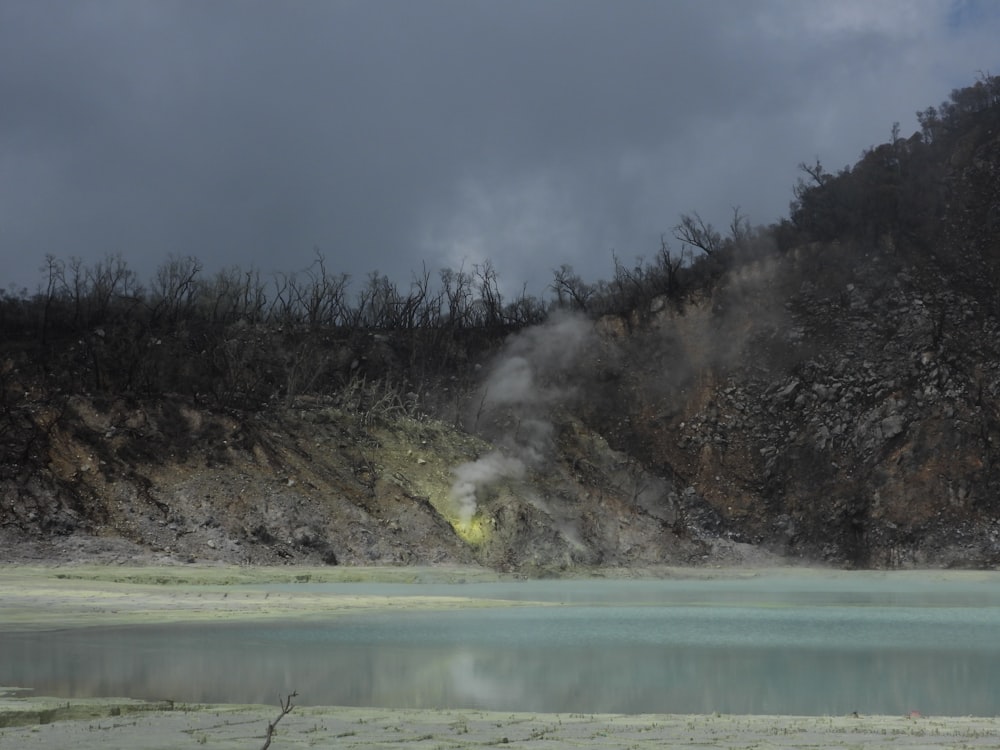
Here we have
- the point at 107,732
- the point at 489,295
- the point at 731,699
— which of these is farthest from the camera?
the point at 489,295

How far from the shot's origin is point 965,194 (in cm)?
8856

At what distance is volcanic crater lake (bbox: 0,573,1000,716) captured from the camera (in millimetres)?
19312

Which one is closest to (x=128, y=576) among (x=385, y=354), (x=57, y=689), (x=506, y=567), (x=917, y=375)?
(x=506, y=567)

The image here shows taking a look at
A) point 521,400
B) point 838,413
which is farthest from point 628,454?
point 838,413

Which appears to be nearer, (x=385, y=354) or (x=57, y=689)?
(x=57, y=689)

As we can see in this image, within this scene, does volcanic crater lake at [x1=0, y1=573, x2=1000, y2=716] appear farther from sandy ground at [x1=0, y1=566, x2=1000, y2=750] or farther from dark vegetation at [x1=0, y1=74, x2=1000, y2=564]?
dark vegetation at [x1=0, y1=74, x2=1000, y2=564]

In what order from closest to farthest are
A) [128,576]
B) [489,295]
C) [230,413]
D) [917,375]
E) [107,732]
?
1. [107,732]
2. [128,576]
3. [230,413]
4. [917,375]
5. [489,295]

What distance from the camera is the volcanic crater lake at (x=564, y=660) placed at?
19312 mm

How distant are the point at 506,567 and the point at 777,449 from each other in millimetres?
24938

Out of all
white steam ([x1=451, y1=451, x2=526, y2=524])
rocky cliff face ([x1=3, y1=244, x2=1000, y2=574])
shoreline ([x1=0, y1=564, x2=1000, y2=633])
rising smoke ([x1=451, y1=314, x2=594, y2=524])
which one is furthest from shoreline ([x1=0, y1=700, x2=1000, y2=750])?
rising smoke ([x1=451, y1=314, x2=594, y2=524])

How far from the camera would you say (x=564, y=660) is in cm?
2438

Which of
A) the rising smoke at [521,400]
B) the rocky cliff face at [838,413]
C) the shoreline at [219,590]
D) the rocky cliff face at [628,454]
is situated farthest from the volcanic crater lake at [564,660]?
the rocky cliff face at [838,413]

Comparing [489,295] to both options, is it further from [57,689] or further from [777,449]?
[57,689]

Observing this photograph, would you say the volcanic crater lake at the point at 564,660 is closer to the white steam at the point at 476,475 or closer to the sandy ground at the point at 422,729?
the sandy ground at the point at 422,729
